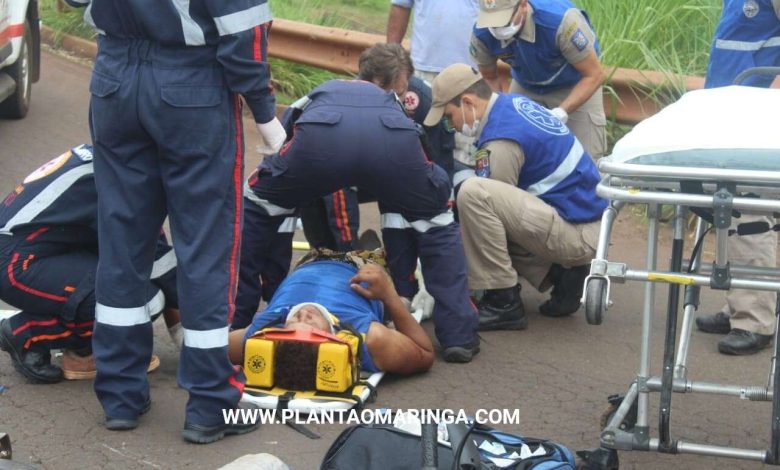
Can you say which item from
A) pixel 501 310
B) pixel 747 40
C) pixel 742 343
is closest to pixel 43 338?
pixel 501 310

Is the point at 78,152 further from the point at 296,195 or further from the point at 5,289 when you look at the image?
the point at 296,195


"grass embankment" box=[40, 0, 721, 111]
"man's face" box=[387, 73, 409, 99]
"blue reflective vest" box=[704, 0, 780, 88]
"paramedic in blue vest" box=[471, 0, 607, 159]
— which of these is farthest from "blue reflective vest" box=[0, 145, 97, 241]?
"grass embankment" box=[40, 0, 721, 111]

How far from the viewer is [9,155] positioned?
8219 mm

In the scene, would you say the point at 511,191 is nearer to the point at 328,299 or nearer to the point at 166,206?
the point at 328,299

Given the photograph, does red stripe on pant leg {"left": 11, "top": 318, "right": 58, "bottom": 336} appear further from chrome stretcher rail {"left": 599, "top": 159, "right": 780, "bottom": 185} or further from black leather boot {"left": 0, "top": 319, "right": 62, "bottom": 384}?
chrome stretcher rail {"left": 599, "top": 159, "right": 780, "bottom": 185}

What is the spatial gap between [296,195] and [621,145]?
6.39ft

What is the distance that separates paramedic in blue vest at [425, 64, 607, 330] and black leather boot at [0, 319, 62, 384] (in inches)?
77.3

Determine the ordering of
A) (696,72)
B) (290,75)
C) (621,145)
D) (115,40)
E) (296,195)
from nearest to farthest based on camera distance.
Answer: (621,145) < (115,40) < (296,195) < (696,72) < (290,75)

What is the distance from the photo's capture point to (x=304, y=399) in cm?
458

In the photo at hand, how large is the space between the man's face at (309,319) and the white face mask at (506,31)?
213 centimetres

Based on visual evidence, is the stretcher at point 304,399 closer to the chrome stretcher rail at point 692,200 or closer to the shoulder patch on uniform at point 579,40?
the chrome stretcher rail at point 692,200

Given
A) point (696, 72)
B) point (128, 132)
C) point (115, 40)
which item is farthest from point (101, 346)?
point (696, 72)

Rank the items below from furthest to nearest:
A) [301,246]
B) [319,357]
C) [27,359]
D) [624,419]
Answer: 1. [301,246]
2. [27,359]
3. [319,357]
4. [624,419]

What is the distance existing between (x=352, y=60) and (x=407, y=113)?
11.4ft
